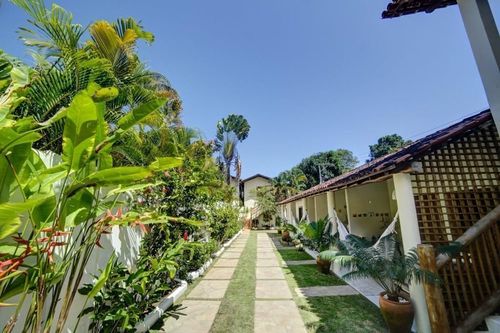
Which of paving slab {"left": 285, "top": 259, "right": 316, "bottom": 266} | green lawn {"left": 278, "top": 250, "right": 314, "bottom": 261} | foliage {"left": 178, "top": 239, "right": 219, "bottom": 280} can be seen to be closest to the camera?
foliage {"left": 178, "top": 239, "right": 219, "bottom": 280}

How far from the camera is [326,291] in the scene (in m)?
5.84

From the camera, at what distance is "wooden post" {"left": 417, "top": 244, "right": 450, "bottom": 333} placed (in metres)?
3.38

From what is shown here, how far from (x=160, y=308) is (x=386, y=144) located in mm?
44653

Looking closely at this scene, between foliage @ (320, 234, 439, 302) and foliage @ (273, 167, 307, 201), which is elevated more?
foliage @ (273, 167, 307, 201)

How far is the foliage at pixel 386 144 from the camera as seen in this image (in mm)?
38325

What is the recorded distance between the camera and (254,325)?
4156mm

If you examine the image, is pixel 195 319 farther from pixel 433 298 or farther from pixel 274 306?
pixel 433 298

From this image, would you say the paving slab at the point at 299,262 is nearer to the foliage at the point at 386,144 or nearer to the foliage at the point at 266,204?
the foliage at the point at 266,204

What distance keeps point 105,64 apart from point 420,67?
9.38 m

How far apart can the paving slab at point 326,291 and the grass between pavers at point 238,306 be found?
1.33m

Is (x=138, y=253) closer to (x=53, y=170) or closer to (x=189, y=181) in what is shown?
(x=189, y=181)

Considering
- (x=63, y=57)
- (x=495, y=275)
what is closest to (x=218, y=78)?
(x=63, y=57)

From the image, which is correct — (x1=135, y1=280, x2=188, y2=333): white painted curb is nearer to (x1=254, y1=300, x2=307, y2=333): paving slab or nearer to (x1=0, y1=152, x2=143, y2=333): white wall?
(x1=0, y1=152, x2=143, y2=333): white wall

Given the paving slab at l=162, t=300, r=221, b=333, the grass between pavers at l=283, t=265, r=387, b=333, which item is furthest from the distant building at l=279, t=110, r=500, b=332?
the paving slab at l=162, t=300, r=221, b=333
